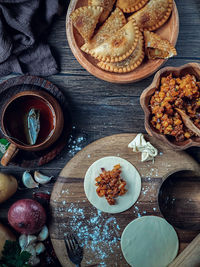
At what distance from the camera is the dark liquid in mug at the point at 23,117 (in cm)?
155

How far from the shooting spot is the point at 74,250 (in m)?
1.67

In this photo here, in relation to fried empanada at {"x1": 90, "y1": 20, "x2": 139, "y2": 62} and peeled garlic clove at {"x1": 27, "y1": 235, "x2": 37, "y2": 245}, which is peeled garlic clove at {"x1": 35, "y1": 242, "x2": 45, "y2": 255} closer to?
peeled garlic clove at {"x1": 27, "y1": 235, "x2": 37, "y2": 245}

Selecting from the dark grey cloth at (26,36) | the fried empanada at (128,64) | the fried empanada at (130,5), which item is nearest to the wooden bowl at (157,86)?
the fried empanada at (128,64)

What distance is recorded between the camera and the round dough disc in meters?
1.67

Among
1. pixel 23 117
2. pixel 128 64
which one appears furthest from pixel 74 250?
pixel 128 64

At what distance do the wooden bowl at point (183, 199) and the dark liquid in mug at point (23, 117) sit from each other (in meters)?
0.74

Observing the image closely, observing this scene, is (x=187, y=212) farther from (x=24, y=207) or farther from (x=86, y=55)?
(x=86, y=55)

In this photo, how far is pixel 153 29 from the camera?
5.19 ft

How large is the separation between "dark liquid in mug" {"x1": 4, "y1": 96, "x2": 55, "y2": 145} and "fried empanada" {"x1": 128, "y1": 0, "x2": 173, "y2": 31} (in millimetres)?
683

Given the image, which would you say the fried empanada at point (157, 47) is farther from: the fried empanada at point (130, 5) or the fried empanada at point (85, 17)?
the fried empanada at point (85, 17)

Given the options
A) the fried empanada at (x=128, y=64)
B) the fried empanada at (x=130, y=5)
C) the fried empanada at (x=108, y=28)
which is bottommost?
the fried empanada at (x=128, y=64)

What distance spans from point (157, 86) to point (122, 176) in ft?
1.83

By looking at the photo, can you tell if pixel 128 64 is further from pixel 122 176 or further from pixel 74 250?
pixel 74 250

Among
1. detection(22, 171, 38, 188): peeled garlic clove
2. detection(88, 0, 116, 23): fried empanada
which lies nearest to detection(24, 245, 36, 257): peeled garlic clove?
detection(22, 171, 38, 188): peeled garlic clove
